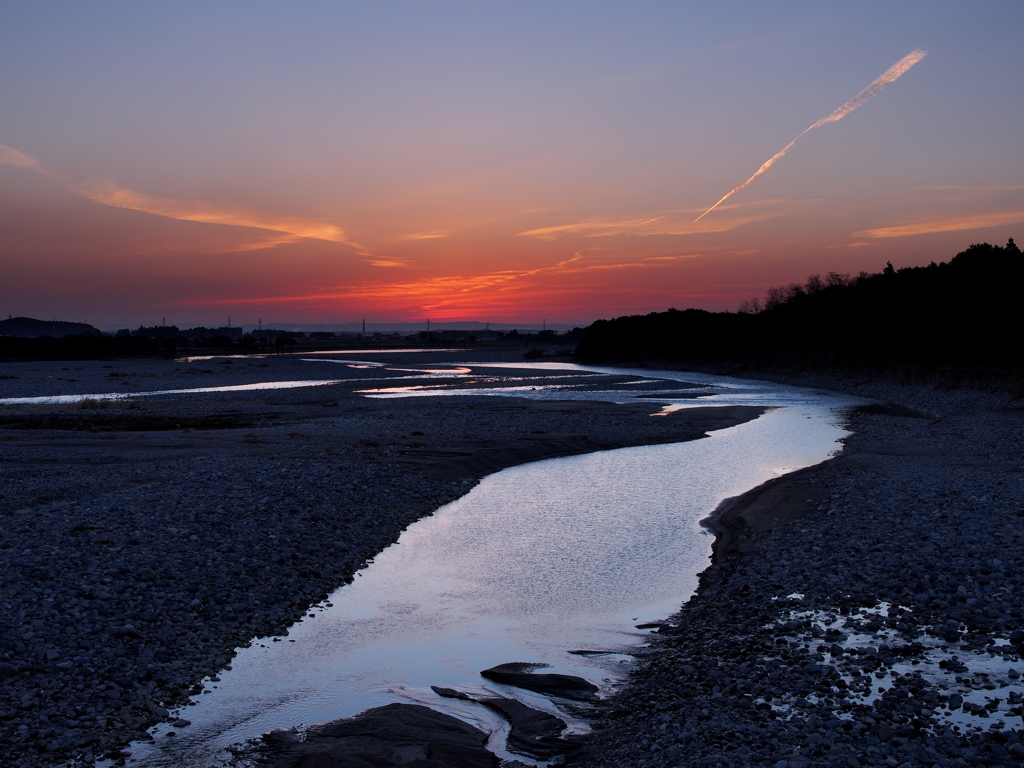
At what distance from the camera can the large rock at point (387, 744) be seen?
22.7ft

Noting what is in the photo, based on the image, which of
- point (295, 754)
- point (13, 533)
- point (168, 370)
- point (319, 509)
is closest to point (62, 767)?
point (295, 754)

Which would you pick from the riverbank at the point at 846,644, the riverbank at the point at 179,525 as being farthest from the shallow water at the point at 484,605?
the riverbank at the point at 846,644

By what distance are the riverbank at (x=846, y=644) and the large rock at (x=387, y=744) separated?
1.20 meters

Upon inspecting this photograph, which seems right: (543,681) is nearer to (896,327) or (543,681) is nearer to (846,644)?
(846,644)

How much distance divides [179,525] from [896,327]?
63559 mm

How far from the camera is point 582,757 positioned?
23.2 feet

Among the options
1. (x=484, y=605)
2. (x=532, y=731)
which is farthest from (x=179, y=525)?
(x=532, y=731)

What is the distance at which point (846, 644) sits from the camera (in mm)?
9000

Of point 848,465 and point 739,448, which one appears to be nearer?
point 848,465

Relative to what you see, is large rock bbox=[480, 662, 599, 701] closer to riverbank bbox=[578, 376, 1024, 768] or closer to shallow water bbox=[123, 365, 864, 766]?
shallow water bbox=[123, 365, 864, 766]

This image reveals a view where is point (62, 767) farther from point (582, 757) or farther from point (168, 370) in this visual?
point (168, 370)

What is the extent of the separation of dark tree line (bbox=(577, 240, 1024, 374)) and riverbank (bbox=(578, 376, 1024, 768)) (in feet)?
111

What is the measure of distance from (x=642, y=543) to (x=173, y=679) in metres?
9.20

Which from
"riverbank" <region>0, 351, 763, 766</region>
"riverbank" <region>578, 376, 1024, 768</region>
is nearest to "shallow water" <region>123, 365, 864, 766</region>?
"riverbank" <region>0, 351, 763, 766</region>
